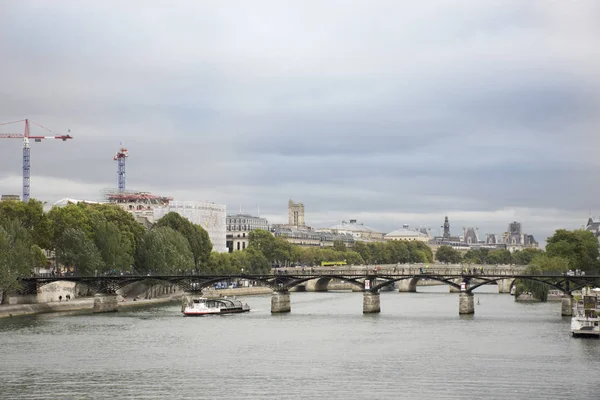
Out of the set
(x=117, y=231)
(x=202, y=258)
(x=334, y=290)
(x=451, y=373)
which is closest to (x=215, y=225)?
(x=334, y=290)

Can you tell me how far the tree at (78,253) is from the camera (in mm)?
103250

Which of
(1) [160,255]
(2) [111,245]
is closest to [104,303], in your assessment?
(2) [111,245]

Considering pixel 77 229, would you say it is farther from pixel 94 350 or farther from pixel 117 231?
pixel 94 350

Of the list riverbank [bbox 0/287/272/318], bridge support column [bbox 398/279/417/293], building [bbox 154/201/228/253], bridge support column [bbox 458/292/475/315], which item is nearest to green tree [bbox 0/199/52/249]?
riverbank [bbox 0/287/272/318]

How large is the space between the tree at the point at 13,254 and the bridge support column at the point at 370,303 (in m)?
31.1

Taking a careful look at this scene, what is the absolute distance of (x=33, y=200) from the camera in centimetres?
10419

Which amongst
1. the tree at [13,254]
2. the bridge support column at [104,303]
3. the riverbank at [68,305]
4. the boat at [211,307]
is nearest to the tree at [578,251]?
the riverbank at [68,305]

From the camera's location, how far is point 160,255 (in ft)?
394

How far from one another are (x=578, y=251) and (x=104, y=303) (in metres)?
60.8

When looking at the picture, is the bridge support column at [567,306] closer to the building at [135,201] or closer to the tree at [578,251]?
the tree at [578,251]

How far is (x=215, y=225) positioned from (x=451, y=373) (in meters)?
138

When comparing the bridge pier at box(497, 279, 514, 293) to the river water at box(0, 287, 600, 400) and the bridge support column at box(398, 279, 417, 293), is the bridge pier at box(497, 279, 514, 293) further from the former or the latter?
the river water at box(0, 287, 600, 400)

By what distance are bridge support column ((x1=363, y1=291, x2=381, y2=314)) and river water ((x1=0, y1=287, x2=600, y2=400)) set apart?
3.84 metres

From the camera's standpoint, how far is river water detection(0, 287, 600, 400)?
47.0 meters
